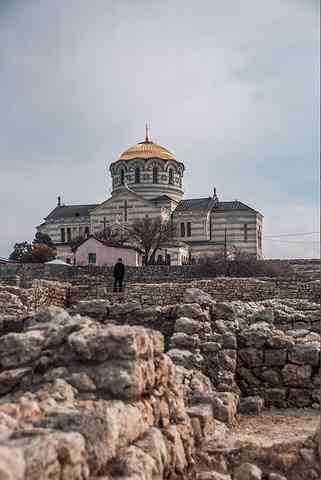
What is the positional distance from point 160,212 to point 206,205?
14.6 ft

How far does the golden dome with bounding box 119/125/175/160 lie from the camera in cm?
5538

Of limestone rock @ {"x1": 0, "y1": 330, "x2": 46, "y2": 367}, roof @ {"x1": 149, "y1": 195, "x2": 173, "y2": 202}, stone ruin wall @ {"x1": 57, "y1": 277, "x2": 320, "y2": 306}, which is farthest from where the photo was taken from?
roof @ {"x1": 149, "y1": 195, "x2": 173, "y2": 202}

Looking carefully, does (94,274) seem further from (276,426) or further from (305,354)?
(276,426)

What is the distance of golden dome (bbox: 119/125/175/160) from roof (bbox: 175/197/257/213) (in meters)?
4.15

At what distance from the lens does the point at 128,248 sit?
35.6 meters

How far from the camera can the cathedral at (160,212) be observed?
51.7 metres

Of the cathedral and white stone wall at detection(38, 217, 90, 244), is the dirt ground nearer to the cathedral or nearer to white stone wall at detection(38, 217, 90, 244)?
the cathedral

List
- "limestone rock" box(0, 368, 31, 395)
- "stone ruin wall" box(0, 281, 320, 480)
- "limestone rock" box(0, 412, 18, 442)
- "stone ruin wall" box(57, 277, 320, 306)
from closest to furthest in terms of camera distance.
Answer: "limestone rock" box(0, 412, 18, 442)
"stone ruin wall" box(0, 281, 320, 480)
"limestone rock" box(0, 368, 31, 395)
"stone ruin wall" box(57, 277, 320, 306)

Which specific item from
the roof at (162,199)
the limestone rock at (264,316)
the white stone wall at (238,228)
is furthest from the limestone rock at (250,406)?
the roof at (162,199)

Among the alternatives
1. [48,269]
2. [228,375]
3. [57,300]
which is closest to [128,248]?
[48,269]

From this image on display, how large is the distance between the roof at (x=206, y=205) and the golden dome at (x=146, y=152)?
4.15m

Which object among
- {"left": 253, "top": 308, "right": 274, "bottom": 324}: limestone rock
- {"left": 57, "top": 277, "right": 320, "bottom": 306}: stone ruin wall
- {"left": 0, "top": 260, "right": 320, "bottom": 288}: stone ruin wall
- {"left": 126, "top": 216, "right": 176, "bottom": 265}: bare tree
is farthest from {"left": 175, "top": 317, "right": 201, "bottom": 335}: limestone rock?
{"left": 126, "top": 216, "right": 176, "bottom": 265}: bare tree

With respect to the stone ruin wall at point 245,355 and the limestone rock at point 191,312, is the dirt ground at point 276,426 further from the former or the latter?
the limestone rock at point 191,312

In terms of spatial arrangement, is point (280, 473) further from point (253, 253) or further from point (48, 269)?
point (253, 253)
